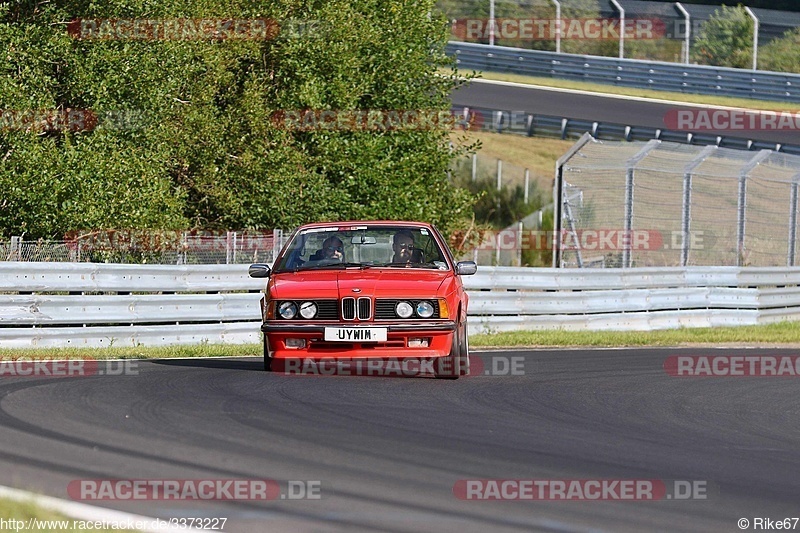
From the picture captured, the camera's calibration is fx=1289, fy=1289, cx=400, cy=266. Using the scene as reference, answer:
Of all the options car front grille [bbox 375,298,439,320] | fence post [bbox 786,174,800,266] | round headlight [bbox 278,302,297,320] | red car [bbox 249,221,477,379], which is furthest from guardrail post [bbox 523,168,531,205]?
round headlight [bbox 278,302,297,320]

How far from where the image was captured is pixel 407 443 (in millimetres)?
7129

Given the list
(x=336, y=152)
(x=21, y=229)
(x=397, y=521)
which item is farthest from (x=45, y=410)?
(x=336, y=152)

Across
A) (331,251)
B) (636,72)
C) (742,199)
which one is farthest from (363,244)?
(636,72)

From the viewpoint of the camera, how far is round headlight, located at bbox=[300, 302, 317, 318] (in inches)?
423

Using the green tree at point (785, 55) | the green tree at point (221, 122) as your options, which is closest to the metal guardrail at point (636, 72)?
the green tree at point (785, 55)

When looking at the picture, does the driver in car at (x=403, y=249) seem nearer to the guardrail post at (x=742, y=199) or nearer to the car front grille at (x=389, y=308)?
the car front grille at (x=389, y=308)

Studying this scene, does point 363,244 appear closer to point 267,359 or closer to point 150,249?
point 267,359

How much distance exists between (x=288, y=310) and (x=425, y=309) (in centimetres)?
115

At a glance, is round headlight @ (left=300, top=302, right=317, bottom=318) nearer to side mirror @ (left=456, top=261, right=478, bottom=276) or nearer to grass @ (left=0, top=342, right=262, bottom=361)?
side mirror @ (left=456, top=261, right=478, bottom=276)

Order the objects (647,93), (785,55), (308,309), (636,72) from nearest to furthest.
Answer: (308,309) < (636,72) < (647,93) < (785,55)

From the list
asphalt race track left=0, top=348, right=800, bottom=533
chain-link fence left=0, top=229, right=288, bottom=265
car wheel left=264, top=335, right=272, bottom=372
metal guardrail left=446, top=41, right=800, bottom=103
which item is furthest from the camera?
metal guardrail left=446, top=41, right=800, bottom=103

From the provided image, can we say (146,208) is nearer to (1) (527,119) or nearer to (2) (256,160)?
(2) (256,160)

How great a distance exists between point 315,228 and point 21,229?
8.28 meters

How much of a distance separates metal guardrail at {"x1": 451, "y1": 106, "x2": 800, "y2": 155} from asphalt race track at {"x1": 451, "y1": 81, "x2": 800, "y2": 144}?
56 cm
